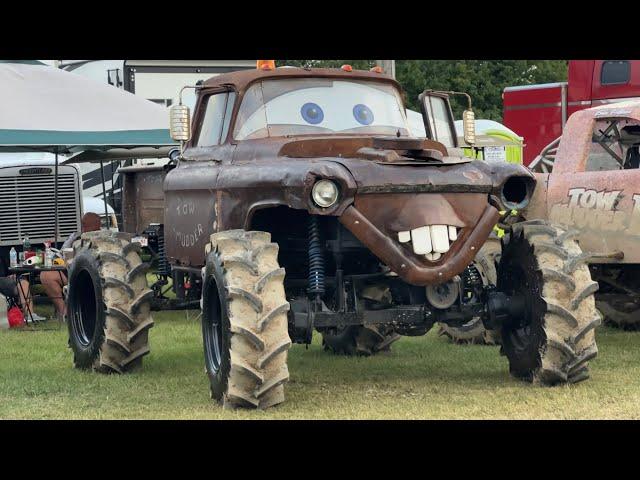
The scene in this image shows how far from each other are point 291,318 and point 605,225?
3086mm

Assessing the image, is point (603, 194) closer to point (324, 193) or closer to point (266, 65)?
point (266, 65)

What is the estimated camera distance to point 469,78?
107ft

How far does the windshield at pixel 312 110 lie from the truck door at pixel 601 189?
1.82 metres

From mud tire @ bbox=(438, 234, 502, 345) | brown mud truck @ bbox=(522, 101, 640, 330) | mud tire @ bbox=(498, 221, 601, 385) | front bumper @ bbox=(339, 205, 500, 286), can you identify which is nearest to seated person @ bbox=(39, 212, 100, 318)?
mud tire @ bbox=(438, 234, 502, 345)

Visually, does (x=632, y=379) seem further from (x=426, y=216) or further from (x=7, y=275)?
(x=7, y=275)

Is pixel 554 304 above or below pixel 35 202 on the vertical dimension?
below

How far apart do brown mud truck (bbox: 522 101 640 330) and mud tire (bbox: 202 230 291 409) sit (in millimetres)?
2686

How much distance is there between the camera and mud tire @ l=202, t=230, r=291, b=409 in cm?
783

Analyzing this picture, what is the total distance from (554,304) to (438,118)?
7.54ft

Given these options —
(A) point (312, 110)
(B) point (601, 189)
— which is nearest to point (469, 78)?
(B) point (601, 189)

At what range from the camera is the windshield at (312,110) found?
920cm

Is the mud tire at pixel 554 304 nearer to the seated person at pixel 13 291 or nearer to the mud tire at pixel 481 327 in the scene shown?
the mud tire at pixel 481 327

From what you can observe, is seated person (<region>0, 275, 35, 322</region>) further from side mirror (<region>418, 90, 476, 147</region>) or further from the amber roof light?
side mirror (<region>418, 90, 476, 147</region>)

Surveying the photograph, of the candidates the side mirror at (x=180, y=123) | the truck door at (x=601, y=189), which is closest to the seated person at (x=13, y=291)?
the side mirror at (x=180, y=123)
